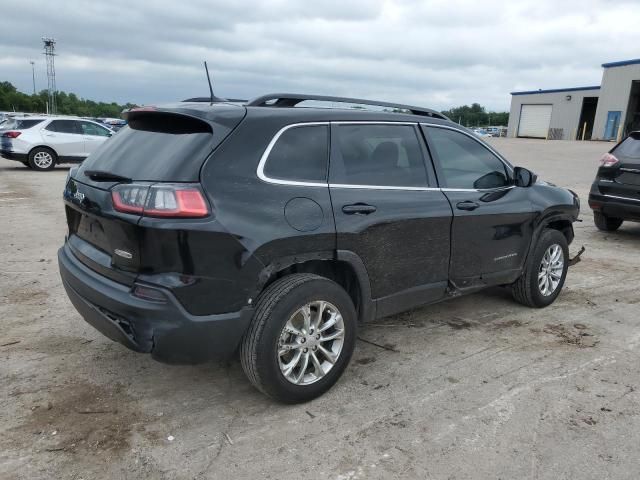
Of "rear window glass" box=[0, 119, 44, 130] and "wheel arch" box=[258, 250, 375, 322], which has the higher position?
"rear window glass" box=[0, 119, 44, 130]

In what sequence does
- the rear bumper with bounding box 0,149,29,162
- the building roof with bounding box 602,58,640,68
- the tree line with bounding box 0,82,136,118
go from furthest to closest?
the tree line with bounding box 0,82,136,118 < the building roof with bounding box 602,58,640,68 < the rear bumper with bounding box 0,149,29,162

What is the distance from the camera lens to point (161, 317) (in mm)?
2658

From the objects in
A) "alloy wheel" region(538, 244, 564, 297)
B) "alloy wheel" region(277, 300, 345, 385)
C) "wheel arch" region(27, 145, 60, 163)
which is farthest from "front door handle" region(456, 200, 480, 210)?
"wheel arch" region(27, 145, 60, 163)

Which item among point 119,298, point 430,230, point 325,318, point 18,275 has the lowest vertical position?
point 18,275

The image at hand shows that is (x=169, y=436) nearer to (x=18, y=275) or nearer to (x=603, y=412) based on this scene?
(x=603, y=412)

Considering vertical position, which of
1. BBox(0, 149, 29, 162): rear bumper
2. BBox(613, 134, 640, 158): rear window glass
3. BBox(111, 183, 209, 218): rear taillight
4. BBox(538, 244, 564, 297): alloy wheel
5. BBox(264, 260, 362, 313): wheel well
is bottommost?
BBox(0, 149, 29, 162): rear bumper

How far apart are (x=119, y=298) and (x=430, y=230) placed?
207cm

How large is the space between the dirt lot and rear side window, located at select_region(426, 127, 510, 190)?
3.97 ft

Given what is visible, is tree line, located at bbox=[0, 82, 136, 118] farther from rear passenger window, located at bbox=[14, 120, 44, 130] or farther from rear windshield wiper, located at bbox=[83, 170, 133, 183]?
rear windshield wiper, located at bbox=[83, 170, 133, 183]

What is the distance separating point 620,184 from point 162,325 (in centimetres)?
710

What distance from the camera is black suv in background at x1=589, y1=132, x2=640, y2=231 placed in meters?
7.32

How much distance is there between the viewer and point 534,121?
53.2 meters

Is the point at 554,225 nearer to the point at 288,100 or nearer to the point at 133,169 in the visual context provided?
the point at 288,100

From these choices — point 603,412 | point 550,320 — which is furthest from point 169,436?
point 550,320
